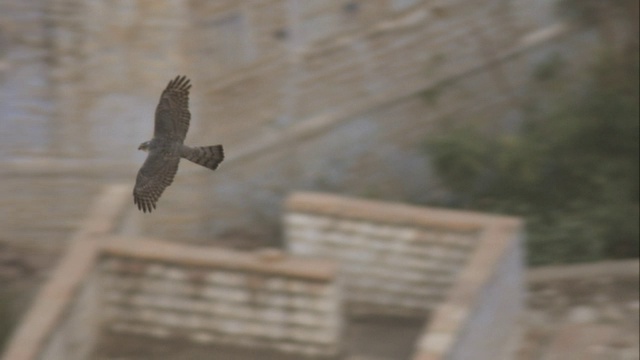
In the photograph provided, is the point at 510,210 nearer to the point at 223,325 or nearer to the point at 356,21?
the point at 356,21

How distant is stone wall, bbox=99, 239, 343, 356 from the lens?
7445 millimetres

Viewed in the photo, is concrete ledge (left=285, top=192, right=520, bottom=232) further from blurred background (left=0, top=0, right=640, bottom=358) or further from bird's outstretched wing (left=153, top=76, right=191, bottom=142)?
bird's outstretched wing (left=153, top=76, right=191, bottom=142)

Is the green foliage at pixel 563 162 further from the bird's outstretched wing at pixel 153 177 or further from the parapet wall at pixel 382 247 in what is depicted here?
the bird's outstretched wing at pixel 153 177

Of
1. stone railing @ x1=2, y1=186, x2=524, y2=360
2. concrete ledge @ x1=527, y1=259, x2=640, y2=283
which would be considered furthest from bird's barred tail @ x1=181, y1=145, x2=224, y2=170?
concrete ledge @ x1=527, y1=259, x2=640, y2=283

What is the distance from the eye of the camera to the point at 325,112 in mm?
10453

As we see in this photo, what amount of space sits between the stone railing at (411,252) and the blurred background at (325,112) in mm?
1441

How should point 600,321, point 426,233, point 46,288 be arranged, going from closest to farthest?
1. point 46,288
2. point 426,233
3. point 600,321

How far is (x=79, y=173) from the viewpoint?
9.91 metres

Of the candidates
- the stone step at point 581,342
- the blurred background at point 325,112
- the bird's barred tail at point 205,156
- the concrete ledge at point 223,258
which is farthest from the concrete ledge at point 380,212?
the bird's barred tail at point 205,156

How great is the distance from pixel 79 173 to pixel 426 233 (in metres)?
3.20

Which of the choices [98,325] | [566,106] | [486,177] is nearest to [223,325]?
[98,325]

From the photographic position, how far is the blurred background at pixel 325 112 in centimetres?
964

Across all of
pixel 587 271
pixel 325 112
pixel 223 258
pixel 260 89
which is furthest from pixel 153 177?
pixel 325 112

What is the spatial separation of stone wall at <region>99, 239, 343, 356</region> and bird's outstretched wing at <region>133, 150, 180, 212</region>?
3045 mm
